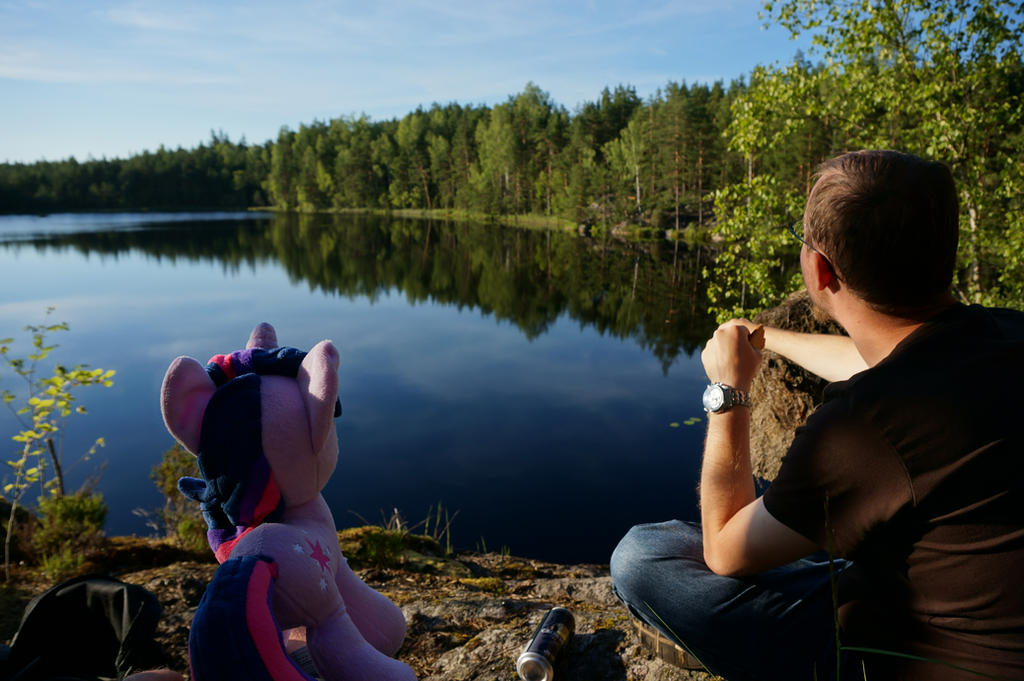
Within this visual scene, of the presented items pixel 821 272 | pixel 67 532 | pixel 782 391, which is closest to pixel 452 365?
pixel 782 391

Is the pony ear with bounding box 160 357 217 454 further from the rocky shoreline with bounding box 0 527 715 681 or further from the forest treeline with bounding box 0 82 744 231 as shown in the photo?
the forest treeline with bounding box 0 82 744 231

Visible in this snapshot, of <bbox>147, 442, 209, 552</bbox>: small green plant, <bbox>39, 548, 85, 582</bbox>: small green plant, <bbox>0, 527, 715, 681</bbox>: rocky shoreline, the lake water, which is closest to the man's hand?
<bbox>0, 527, 715, 681</bbox>: rocky shoreline

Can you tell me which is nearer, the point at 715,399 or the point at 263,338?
the point at 715,399

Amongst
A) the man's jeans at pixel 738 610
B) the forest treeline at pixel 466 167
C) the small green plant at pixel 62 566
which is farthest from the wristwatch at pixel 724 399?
the forest treeline at pixel 466 167

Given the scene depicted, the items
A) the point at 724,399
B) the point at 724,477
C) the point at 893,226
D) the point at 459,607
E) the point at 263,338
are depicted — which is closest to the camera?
the point at 893,226

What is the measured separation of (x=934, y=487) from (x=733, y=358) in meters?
0.70

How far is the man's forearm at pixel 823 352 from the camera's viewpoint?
2.18 meters

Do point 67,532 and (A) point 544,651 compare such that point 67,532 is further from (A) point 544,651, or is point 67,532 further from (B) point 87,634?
(A) point 544,651

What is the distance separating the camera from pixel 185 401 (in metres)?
1.66

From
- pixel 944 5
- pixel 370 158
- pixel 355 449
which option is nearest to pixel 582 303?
pixel 355 449

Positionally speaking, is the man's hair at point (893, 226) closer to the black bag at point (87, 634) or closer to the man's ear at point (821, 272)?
the man's ear at point (821, 272)

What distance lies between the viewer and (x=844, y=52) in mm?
7148

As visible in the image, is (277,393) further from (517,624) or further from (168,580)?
(168,580)

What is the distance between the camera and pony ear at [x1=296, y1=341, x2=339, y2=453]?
167 cm
